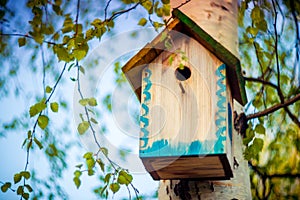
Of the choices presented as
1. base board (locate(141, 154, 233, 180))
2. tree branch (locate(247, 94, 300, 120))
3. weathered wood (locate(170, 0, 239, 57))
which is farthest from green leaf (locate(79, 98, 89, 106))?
tree branch (locate(247, 94, 300, 120))

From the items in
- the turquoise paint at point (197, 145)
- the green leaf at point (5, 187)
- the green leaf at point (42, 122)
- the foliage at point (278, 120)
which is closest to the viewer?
the turquoise paint at point (197, 145)

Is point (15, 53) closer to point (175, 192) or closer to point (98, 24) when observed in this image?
point (98, 24)

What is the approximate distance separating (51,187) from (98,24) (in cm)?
192

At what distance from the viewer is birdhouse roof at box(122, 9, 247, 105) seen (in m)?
1.67

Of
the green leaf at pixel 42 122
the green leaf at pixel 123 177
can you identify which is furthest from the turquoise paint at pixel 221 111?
the green leaf at pixel 42 122

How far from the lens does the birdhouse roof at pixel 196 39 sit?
65.7 inches

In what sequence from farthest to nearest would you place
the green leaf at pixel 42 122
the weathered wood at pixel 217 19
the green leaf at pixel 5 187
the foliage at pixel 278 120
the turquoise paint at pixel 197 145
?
the foliage at pixel 278 120
the weathered wood at pixel 217 19
the green leaf at pixel 5 187
the green leaf at pixel 42 122
the turquoise paint at pixel 197 145

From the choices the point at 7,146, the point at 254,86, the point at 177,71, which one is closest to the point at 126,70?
the point at 177,71

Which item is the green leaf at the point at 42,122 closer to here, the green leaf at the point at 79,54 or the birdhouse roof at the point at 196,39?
the green leaf at the point at 79,54

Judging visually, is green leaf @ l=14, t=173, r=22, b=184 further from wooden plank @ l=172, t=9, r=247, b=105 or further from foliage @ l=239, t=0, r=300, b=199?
foliage @ l=239, t=0, r=300, b=199

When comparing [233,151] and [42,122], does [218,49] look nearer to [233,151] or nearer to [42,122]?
[233,151]

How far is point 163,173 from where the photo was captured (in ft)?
5.47

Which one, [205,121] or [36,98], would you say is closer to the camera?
[205,121]

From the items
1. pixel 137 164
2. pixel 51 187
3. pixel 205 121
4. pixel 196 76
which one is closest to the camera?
pixel 205 121
